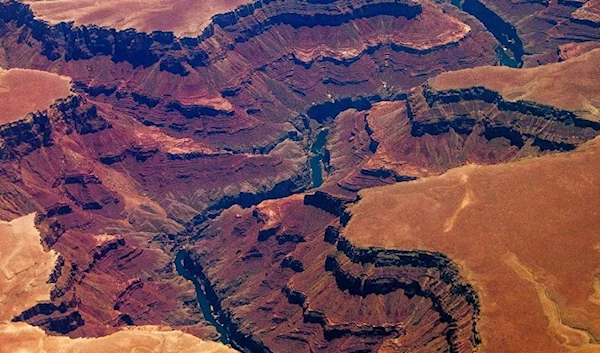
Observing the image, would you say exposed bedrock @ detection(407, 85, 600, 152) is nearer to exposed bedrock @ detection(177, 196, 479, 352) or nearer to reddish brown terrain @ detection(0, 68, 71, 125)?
exposed bedrock @ detection(177, 196, 479, 352)

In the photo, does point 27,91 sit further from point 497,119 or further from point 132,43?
point 497,119

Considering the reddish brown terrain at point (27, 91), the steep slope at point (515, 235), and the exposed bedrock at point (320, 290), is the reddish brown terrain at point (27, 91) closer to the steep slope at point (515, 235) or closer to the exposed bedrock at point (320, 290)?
the exposed bedrock at point (320, 290)

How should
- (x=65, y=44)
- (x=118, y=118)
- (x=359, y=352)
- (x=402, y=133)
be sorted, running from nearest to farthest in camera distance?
1. (x=359, y=352)
2. (x=402, y=133)
3. (x=118, y=118)
4. (x=65, y=44)

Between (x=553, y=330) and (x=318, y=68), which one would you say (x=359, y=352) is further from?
(x=318, y=68)

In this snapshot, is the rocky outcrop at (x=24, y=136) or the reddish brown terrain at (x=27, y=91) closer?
the rocky outcrop at (x=24, y=136)

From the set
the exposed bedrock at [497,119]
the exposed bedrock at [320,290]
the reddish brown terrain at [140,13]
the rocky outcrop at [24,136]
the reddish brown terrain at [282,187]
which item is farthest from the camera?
the reddish brown terrain at [140,13]

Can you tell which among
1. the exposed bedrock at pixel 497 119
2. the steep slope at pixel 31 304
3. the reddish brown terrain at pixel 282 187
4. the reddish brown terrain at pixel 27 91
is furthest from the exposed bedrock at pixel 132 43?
the steep slope at pixel 31 304

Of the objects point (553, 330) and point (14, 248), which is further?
point (14, 248)

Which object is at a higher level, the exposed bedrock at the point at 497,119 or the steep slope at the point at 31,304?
the steep slope at the point at 31,304

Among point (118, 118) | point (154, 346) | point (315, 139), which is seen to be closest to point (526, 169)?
point (154, 346)
